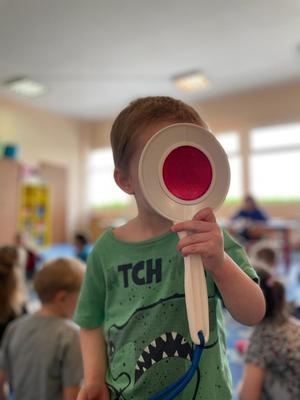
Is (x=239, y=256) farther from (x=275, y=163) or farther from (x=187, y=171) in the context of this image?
(x=275, y=163)

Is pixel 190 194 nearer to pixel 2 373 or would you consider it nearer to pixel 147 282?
pixel 147 282

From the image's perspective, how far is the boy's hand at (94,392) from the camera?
522 mm

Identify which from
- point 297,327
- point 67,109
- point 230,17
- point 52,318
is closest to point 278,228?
point 230,17

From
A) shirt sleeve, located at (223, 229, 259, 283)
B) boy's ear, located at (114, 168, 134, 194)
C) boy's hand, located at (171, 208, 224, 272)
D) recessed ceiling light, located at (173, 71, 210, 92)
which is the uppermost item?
recessed ceiling light, located at (173, 71, 210, 92)

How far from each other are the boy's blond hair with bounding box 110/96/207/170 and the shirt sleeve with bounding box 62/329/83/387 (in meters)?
0.68

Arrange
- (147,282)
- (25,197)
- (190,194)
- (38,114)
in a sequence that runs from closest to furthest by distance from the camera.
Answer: (190,194), (147,282), (25,197), (38,114)

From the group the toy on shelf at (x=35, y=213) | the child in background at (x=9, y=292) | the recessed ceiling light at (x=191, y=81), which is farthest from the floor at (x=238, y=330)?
the toy on shelf at (x=35, y=213)

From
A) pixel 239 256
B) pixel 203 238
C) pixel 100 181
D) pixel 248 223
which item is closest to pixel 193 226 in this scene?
pixel 203 238

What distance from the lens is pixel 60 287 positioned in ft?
3.72

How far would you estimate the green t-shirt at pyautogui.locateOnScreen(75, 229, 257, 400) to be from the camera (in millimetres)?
484

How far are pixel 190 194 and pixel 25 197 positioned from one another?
5.82m

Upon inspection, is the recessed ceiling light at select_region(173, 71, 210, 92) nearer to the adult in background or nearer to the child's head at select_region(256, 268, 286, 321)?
the adult in background

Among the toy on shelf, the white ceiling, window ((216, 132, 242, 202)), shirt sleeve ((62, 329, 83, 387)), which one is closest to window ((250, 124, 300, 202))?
window ((216, 132, 242, 202))

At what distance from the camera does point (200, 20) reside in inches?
133
